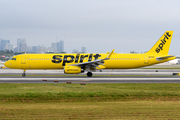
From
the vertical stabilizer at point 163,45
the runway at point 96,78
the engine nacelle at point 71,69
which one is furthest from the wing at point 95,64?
the vertical stabilizer at point 163,45

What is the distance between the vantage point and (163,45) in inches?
1885

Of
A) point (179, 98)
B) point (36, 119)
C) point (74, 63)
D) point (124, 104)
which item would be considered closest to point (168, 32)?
point (74, 63)

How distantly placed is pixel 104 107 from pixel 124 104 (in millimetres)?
2040

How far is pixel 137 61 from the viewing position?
46219 mm

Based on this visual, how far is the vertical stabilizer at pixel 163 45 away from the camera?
47.8 metres

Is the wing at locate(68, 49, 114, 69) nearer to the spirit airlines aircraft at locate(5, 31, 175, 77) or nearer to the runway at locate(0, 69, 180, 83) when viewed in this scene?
the spirit airlines aircraft at locate(5, 31, 175, 77)

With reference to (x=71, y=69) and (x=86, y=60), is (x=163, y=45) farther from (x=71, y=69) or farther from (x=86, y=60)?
(x=71, y=69)

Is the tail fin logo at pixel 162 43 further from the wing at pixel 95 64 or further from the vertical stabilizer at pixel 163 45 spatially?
the wing at pixel 95 64

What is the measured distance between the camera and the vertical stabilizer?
157ft

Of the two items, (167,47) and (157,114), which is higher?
(167,47)

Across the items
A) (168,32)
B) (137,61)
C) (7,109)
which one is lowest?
(7,109)

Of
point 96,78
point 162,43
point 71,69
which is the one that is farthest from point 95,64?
point 162,43

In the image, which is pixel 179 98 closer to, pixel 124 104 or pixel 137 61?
pixel 124 104

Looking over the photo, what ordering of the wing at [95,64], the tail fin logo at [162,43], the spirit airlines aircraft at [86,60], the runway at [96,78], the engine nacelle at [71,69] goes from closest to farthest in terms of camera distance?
the runway at [96,78] → the engine nacelle at [71,69] → the wing at [95,64] → the spirit airlines aircraft at [86,60] → the tail fin logo at [162,43]
